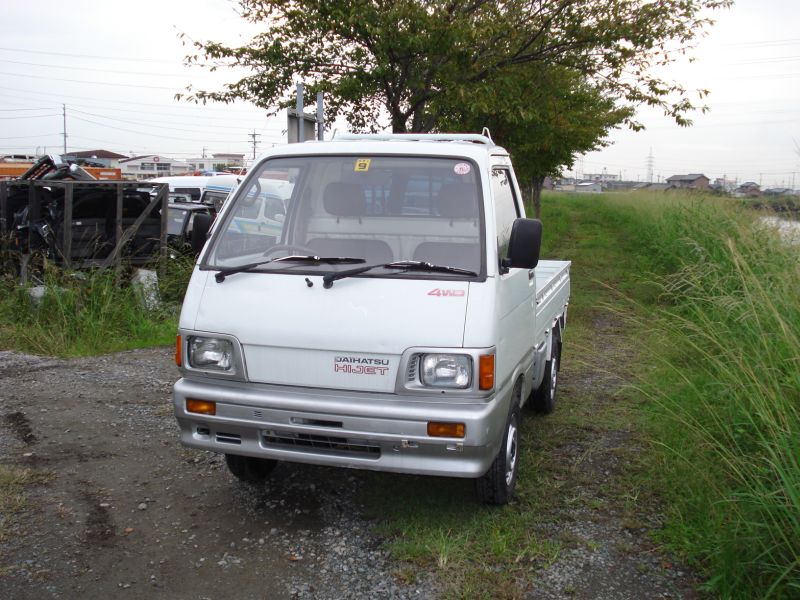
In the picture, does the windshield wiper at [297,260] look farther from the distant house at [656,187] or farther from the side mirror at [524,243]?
the distant house at [656,187]

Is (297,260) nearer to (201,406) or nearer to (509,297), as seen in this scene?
(201,406)

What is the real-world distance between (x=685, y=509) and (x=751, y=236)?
13.6 feet

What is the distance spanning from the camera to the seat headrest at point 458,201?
4.39 m

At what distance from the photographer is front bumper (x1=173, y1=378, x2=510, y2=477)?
379cm

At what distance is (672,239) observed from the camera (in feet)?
48.3


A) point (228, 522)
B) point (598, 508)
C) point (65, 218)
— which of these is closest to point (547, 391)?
point (598, 508)

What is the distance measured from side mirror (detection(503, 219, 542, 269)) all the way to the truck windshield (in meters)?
0.19

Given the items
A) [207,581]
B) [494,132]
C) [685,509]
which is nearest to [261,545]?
[207,581]

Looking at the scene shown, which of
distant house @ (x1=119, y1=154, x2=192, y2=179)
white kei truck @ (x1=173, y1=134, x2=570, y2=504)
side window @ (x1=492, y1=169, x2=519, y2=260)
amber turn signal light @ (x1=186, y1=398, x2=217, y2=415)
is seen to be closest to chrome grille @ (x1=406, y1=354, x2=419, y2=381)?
white kei truck @ (x1=173, y1=134, x2=570, y2=504)

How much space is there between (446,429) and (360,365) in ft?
1.74

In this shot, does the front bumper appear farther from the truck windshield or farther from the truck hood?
the truck windshield

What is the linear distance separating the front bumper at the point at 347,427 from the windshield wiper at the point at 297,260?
1.92ft

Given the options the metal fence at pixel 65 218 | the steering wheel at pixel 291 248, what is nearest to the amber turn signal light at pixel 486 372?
the steering wheel at pixel 291 248

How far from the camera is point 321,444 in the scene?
158 inches
